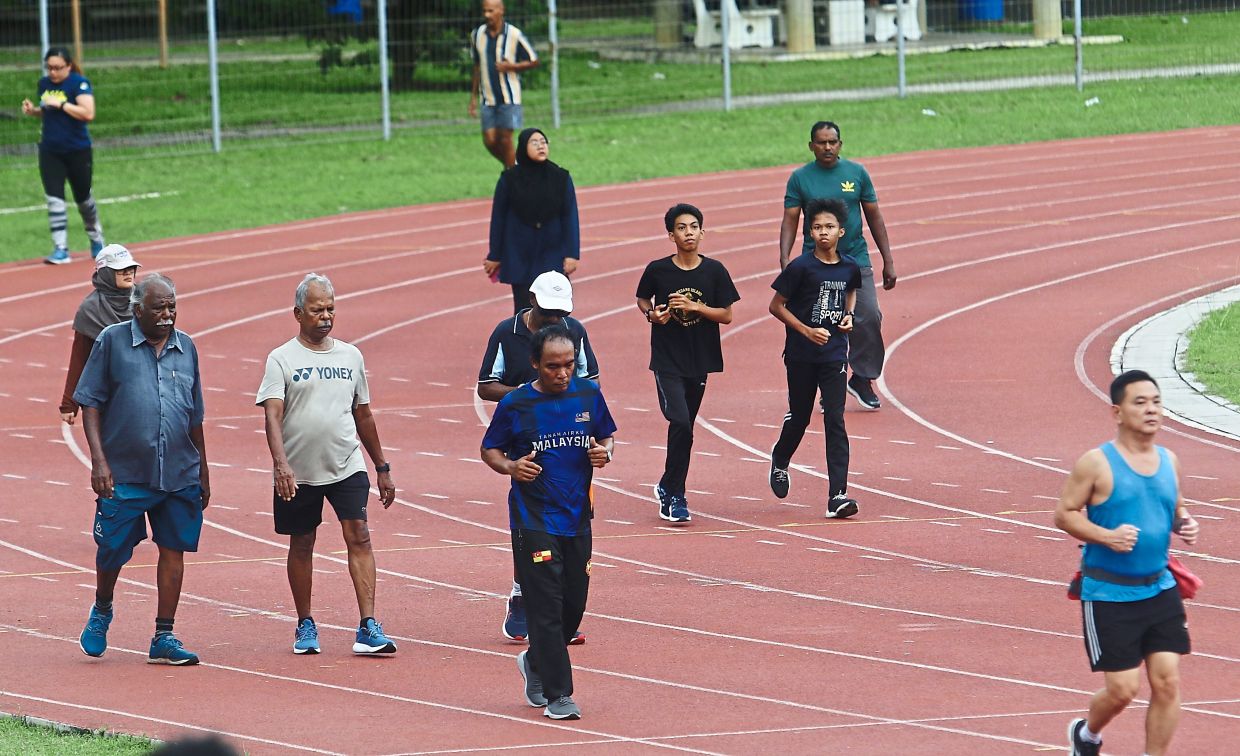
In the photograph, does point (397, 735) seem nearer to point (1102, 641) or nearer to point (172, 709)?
point (172, 709)

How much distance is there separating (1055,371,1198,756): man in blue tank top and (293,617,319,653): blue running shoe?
11.9 ft

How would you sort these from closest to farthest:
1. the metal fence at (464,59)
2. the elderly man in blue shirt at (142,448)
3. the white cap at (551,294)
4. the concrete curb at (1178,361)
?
the white cap at (551,294) → the elderly man in blue shirt at (142,448) → the concrete curb at (1178,361) → the metal fence at (464,59)

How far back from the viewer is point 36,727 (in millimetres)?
7859

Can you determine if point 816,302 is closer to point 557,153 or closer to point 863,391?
point 863,391

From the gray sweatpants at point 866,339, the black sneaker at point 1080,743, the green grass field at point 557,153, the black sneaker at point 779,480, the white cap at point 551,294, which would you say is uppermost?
the green grass field at point 557,153

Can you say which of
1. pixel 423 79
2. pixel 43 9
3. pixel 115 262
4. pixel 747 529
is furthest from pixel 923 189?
pixel 115 262

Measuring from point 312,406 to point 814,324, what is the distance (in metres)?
3.77

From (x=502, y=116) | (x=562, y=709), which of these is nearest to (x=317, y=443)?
(x=562, y=709)

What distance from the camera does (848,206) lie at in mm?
13781

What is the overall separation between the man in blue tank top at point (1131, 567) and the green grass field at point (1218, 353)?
25.0 feet

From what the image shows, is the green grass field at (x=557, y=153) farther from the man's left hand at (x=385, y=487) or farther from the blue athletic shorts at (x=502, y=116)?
the man's left hand at (x=385, y=487)

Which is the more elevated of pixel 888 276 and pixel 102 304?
pixel 102 304

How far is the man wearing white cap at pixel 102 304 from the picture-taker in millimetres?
10258

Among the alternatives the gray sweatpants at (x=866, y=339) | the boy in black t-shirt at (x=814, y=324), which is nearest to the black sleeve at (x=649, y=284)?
the boy in black t-shirt at (x=814, y=324)
